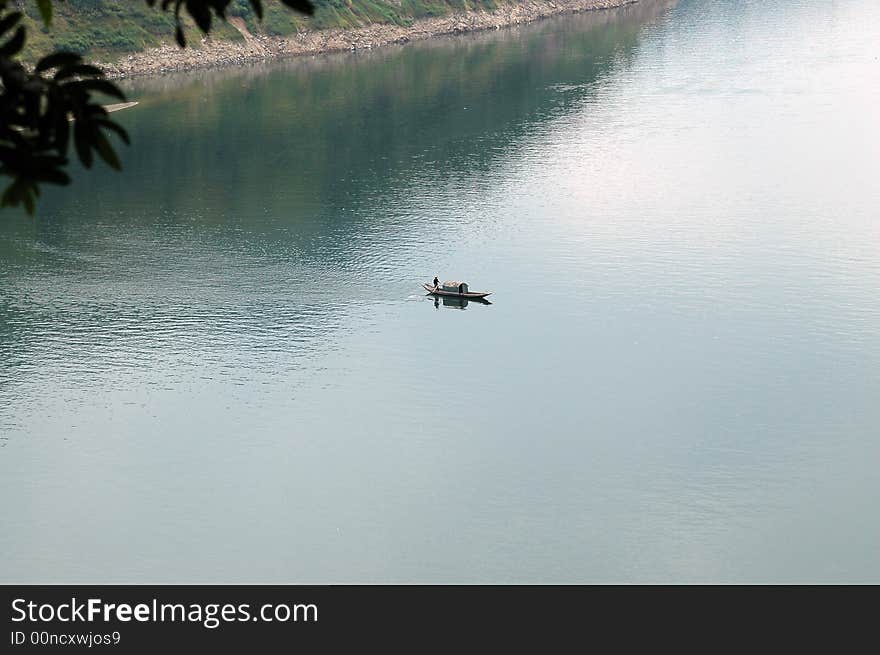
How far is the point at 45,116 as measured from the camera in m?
9.18

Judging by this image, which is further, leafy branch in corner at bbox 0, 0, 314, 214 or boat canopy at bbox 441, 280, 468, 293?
boat canopy at bbox 441, 280, 468, 293

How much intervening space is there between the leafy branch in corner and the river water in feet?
144

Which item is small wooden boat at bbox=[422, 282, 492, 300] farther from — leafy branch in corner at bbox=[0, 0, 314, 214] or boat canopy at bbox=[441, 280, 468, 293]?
leafy branch in corner at bbox=[0, 0, 314, 214]

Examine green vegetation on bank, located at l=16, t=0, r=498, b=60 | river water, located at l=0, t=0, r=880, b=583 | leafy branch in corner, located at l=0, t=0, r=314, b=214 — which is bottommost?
leafy branch in corner, located at l=0, t=0, r=314, b=214

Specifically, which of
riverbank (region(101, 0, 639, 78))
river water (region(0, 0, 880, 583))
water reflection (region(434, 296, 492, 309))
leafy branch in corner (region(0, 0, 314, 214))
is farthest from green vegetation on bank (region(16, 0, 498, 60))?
leafy branch in corner (region(0, 0, 314, 214))

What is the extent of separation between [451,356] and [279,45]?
10810cm

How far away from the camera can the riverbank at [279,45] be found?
15688 centimetres

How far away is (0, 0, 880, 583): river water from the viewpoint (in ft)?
178

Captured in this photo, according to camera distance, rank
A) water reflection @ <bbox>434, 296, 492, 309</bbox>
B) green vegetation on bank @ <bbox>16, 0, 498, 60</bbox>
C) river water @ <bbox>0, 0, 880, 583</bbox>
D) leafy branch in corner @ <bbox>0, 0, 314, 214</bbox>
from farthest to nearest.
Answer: green vegetation on bank @ <bbox>16, 0, 498, 60</bbox>, water reflection @ <bbox>434, 296, 492, 309</bbox>, river water @ <bbox>0, 0, 880, 583</bbox>, leafy branch in corner @ <bbox>0, 0, 314, 214</bbox>

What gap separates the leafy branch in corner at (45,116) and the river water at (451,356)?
4387 centimetres

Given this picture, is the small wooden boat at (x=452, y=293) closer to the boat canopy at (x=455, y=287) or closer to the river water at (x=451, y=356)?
the boat canopy at (x=455, y=287)

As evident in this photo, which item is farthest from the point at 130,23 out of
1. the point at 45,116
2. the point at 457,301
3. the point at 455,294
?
the point at 45,116

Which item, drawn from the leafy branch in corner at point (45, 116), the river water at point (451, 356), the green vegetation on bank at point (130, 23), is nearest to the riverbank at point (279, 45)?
the green vegetation on bank at point (130, 23)
